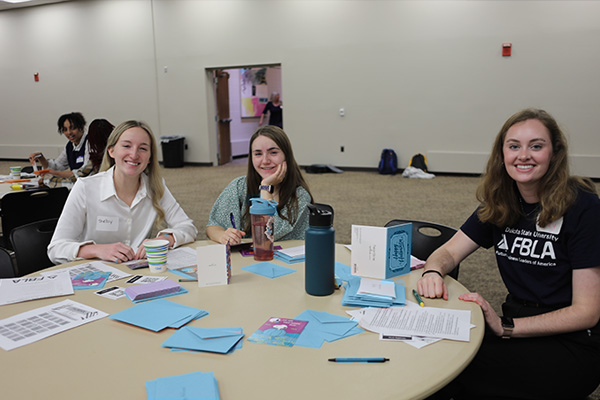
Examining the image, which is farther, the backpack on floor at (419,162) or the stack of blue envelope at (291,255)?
the backpack on floor at (419,162)

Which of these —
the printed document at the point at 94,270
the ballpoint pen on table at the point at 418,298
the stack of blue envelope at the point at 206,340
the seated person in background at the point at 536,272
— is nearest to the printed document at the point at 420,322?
the ballpoint pen on table at the point at 418,298

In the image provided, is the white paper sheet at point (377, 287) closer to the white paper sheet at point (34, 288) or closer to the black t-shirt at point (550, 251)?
the black t-shirt at point (550, 251)

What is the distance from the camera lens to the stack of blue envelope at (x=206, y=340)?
115cm

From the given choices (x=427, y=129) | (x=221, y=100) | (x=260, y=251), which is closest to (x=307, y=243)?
(x=260, y=251)

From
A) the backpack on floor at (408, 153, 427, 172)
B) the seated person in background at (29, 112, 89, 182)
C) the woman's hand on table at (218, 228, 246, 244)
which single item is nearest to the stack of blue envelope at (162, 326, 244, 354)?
the woman's hand on table at (218, 228, 246, 244)

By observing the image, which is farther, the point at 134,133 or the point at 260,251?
the point at 134,133

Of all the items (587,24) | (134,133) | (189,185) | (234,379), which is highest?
(587,24)

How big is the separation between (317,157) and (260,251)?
7.88m

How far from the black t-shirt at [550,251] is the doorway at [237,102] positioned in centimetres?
930

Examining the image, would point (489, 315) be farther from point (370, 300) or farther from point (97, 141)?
point (97, 141)

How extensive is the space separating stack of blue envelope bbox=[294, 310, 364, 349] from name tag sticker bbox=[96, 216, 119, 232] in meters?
1.27

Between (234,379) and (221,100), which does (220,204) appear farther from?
(221,100)

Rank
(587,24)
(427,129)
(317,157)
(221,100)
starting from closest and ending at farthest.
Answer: (587,24) < (427,129) < (317,157) < (221,100)

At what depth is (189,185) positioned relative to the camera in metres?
8.05
